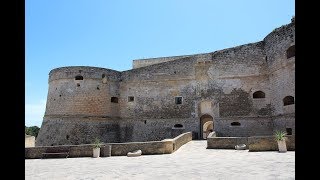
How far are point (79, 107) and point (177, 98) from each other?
9017mm

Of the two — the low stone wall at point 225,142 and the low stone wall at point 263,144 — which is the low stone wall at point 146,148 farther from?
the low stone wall at point 263,144

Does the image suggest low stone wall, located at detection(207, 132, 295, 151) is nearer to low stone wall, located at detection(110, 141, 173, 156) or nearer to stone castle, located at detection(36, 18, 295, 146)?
low stone wall, located at detection(110, 141, 173, 156)

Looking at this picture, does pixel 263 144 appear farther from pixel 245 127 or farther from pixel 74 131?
pixel 74 131

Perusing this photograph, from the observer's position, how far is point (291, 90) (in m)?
20.4

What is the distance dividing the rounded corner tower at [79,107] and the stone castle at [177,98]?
0.08 metres

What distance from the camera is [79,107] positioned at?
2619 centimetres

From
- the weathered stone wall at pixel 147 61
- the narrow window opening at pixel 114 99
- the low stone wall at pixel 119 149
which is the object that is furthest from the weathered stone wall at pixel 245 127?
the weathered stone wall at pixel 147 61

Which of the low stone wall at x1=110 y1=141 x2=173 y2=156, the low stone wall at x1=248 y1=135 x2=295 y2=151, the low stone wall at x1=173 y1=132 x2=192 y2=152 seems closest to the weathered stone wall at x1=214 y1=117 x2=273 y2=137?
the low stone wall at x1=173 y1=132 x2=192 y2=152

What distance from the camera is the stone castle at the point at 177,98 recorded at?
22891 millimetres

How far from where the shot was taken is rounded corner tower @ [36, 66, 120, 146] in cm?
2559

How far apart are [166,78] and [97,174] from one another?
54.9 ft

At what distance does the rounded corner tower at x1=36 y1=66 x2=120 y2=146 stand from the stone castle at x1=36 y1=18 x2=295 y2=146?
3.3 inches

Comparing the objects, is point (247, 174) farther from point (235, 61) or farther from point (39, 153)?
point (235, 61)
